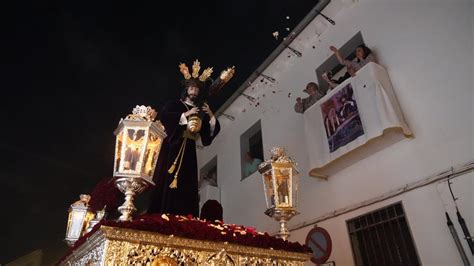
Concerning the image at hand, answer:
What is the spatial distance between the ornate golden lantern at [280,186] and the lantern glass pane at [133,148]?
4.58 ft

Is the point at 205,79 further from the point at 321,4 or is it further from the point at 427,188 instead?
the point at 321,4

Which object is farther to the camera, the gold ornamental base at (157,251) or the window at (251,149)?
the window at (251,149)

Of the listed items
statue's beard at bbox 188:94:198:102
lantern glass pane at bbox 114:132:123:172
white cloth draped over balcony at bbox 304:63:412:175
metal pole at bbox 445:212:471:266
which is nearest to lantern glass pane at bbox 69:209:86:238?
statue's beard at bbox 188:94:198:102

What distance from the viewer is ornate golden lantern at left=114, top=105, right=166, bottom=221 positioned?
2621 mm

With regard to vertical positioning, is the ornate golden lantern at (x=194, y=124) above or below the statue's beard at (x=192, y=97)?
below

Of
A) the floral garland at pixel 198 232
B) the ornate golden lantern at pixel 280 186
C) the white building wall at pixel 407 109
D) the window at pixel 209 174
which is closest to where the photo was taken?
the floral garland at pixel 198 232

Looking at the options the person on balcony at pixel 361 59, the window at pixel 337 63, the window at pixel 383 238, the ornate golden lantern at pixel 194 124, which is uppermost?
the window at pixel 337 63

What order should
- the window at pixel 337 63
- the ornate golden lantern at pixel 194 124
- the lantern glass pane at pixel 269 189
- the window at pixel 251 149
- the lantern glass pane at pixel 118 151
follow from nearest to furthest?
the lantern glass pane at pixel 118 151 < the lantern glass pane at pixel 269 189 < the ornate golden lantern at pixel 194 124 < the window at pixel 337 63 < the window at pixel 251 149

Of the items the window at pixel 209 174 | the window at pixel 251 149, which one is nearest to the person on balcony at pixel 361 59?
the window at pixel 251 149

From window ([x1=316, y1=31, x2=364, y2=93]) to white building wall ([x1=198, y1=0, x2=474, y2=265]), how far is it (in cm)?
11

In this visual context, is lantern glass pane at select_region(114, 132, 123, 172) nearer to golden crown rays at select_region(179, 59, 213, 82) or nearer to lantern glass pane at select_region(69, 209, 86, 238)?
golden crown rays at select_region(179, 59, 213, 82)

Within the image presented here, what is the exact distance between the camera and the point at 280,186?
3434 mm

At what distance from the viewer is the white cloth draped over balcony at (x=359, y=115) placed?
477cm

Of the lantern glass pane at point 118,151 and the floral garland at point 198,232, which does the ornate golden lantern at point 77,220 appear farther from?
the lantern glass pane at point 118,151
